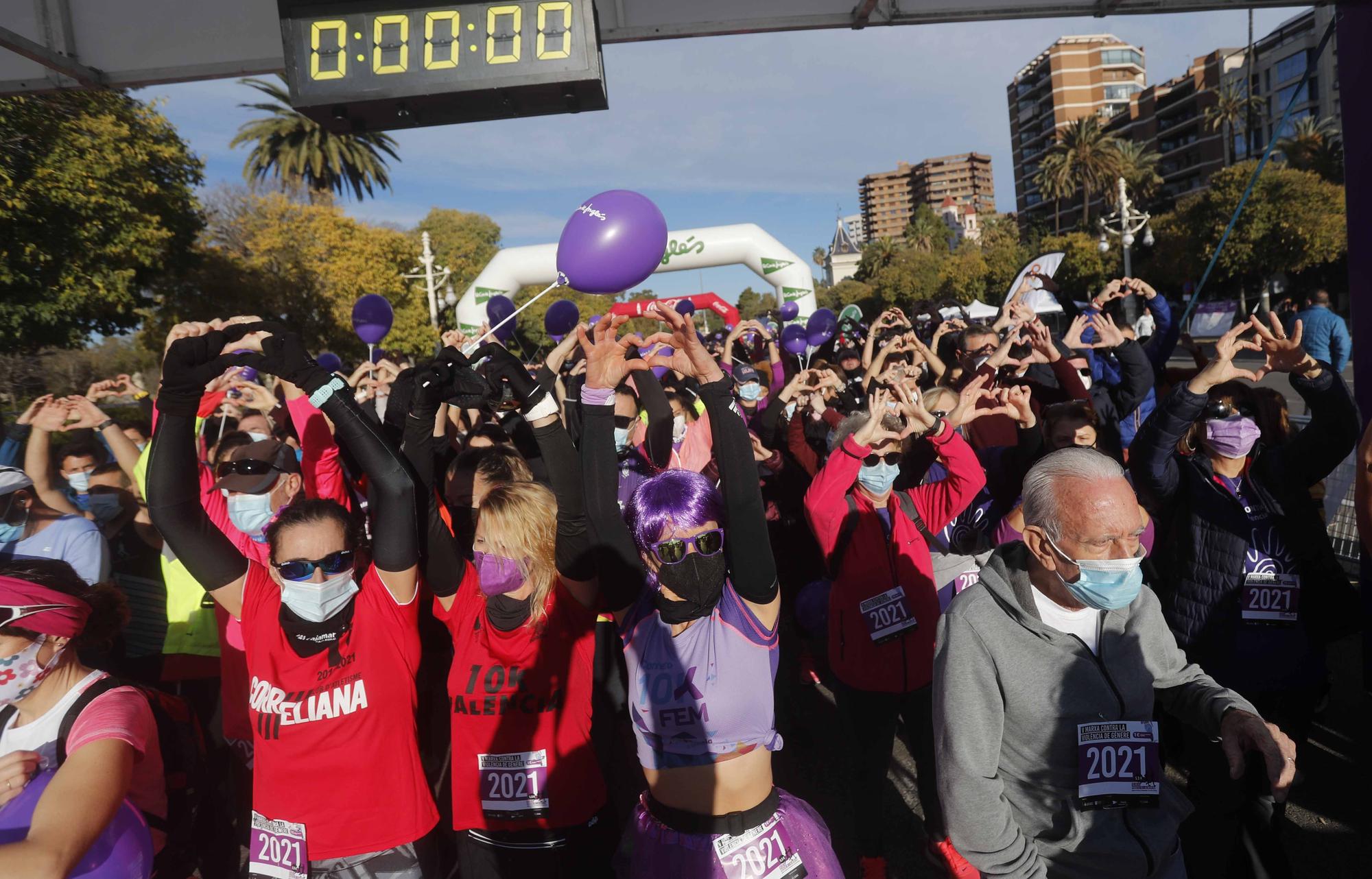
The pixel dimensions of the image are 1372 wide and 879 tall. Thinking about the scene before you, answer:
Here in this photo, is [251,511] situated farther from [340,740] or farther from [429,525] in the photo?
[340,740]

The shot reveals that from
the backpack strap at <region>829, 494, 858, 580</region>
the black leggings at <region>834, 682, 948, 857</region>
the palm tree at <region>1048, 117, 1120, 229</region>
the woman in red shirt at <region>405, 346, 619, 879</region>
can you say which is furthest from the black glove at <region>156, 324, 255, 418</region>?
the palm tree at <region>1048, 117, 1120, 229</region>

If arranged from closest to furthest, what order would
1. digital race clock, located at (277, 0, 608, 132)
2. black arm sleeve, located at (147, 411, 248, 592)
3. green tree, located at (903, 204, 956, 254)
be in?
black arm sleeve, located at (147, 411, 248, 592) < digital race clock, located at (277, 0, 608, 132) < green tree, located at (903, 204, 956, 254)

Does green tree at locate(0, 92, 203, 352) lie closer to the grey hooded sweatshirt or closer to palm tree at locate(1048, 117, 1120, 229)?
the grey hooded sweatshirt

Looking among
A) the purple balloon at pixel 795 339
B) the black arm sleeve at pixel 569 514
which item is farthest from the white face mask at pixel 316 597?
the purple balloon at pixel 795 339

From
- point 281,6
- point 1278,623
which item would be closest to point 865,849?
point 1278,623

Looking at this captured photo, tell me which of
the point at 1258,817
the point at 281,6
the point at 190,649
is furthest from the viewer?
the point at 281,6

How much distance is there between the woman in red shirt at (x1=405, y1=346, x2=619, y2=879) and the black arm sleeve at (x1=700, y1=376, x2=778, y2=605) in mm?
488

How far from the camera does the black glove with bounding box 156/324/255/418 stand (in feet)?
8.09

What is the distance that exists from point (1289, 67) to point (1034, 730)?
7831 cm

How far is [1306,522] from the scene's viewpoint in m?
3.13

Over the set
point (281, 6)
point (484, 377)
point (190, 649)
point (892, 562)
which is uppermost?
point (281, 6)

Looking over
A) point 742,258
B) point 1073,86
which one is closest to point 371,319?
point 742,258

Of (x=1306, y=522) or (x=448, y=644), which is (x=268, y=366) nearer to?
(x=448, y=644)

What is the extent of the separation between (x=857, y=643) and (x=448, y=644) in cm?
169
